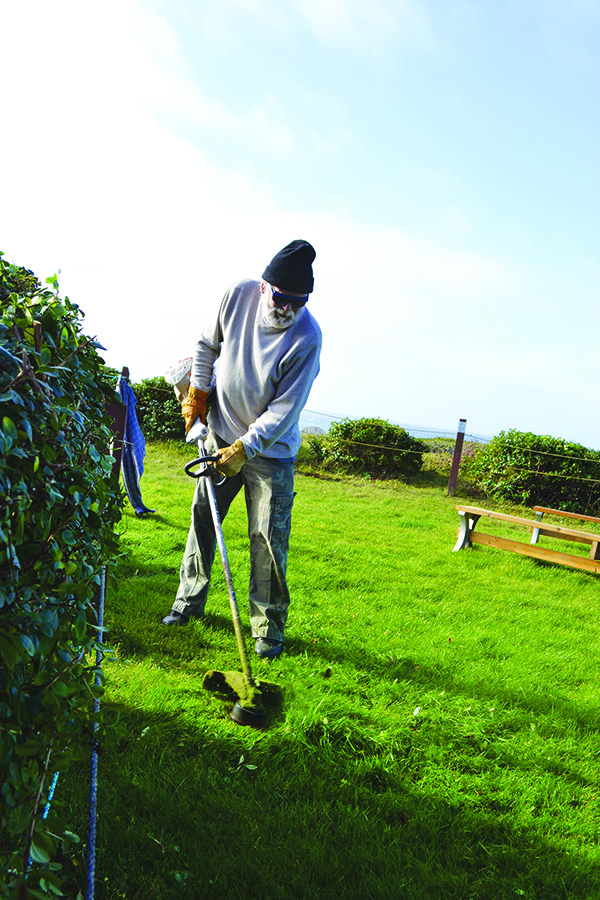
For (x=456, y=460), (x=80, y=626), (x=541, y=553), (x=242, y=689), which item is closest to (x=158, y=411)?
(x=456, y=460)

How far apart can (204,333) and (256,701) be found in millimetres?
2282

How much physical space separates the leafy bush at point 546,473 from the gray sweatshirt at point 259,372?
27.7ft

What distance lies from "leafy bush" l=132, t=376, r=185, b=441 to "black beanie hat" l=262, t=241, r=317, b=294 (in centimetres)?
912

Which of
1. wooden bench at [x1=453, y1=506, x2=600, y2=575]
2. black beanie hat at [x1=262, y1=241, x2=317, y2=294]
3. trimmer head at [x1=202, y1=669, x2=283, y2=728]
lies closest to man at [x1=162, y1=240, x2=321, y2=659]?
black beanie hat at [x1=262, y1=241, x2=317, y2=294]

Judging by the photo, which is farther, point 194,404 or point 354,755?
point 194,404

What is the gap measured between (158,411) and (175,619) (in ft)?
29.9

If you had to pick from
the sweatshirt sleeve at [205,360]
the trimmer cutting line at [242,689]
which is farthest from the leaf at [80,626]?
the sweatshirt sleeve at [205,360]

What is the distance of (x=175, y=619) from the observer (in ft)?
12.6

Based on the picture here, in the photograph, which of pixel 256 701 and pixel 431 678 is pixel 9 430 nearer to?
pixel 256 701

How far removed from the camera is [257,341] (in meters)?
3.62

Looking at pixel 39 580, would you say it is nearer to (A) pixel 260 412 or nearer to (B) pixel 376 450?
(A) pixel 260 412

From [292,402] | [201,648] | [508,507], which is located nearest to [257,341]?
[292,402]

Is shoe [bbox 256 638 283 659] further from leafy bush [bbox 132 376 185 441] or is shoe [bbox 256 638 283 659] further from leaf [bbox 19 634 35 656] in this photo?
leafy bush [bbox 132 376 185 441]

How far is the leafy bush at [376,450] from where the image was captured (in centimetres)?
1214
